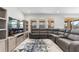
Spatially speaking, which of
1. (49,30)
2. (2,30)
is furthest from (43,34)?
(2,30)

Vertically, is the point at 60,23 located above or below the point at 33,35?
above

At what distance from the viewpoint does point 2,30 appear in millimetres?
3064
